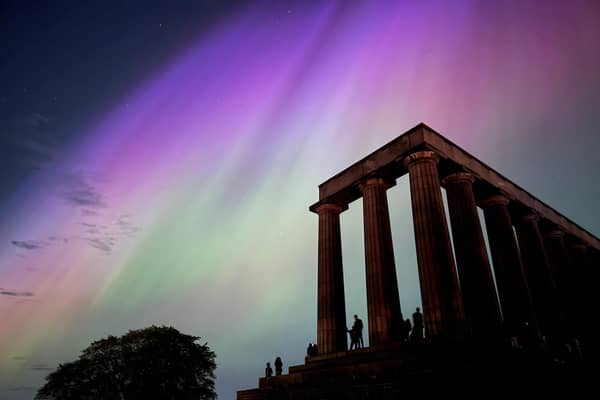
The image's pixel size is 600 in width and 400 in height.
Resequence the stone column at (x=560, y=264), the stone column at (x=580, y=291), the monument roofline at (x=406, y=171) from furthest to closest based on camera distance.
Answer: the stone column at (x=560, y=264) → the stone column at (x=580, y=291) → the monument roofline at (x=406, y=171)

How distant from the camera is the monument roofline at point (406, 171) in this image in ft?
89.2

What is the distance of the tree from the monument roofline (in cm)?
3500

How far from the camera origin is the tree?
4972cm

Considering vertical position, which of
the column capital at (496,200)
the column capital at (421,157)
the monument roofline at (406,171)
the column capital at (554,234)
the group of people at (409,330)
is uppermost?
the monument roofline at (406,171)

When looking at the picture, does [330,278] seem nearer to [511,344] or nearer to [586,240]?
[511,344]

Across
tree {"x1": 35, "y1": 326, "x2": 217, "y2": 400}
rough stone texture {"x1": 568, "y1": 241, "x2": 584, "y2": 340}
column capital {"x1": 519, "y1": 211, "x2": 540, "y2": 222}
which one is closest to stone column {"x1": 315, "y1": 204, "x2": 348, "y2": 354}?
column capital {"x1": 519, "y1": 211, "x2": 540, "y2": 222}

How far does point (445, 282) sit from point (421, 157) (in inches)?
355

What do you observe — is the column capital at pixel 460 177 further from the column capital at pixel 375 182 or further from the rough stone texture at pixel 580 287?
the rough stone texture at pixel 580 287

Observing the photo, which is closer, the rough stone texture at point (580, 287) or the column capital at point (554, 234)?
the rough stone texture at point (580, 287)

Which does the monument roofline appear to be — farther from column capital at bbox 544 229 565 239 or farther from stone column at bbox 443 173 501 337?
stone column at bbox 443 173 501 337

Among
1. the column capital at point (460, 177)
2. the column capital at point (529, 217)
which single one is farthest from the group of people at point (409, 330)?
the column capital at point (529, 217)

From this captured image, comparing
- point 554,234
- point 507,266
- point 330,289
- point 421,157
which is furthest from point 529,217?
point 330,289

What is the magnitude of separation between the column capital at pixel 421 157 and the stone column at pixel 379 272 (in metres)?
3.58

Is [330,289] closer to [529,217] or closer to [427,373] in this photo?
[427,373]
